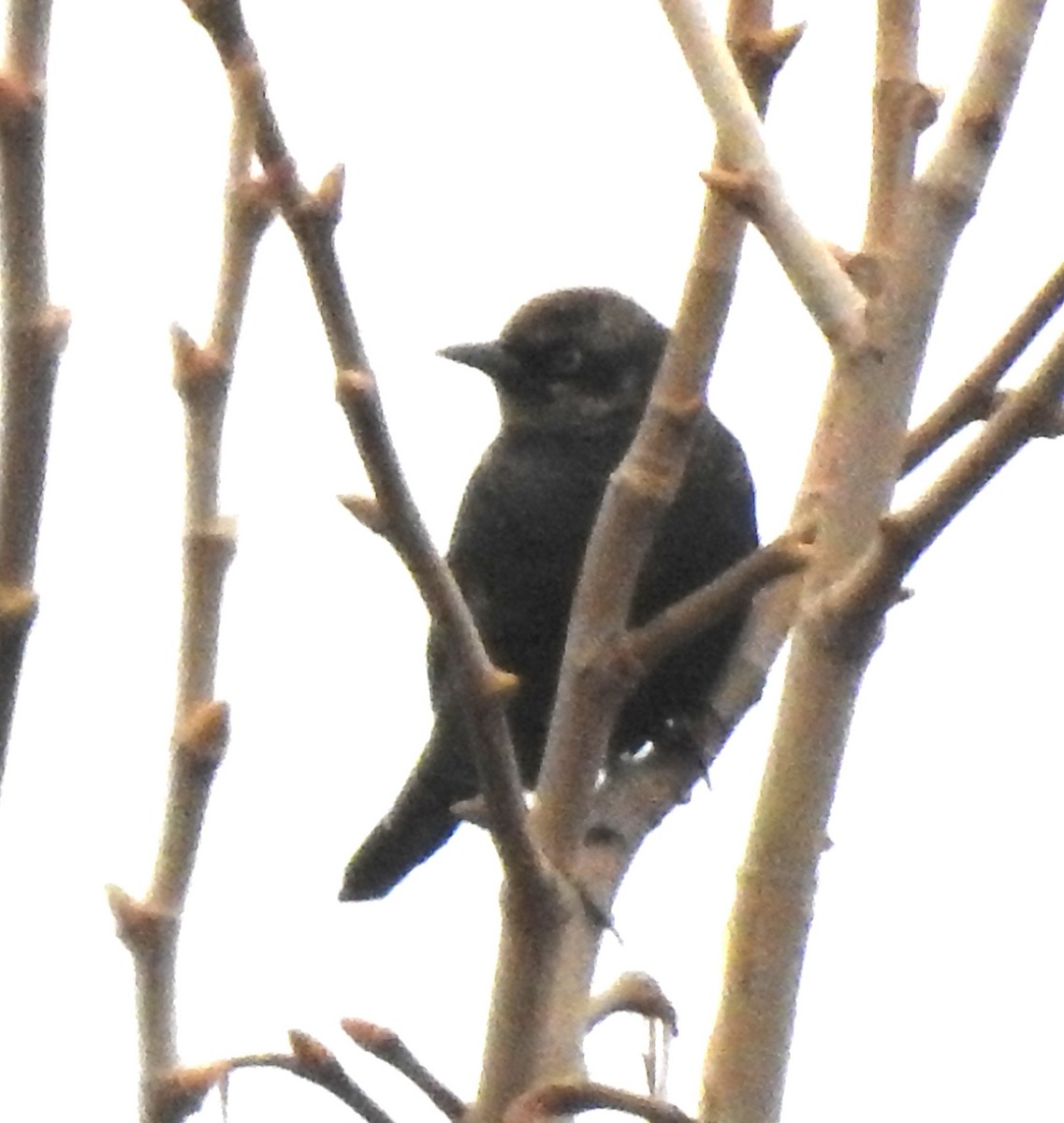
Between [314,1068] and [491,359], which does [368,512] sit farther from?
[491,359]

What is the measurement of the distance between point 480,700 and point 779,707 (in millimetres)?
181

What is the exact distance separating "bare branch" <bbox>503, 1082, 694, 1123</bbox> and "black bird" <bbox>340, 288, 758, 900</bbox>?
1.35m

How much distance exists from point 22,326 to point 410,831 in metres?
2.20

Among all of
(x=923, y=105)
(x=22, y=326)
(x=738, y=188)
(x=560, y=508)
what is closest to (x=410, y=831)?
(x=560, y=508)

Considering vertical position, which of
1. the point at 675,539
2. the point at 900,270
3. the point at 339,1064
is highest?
the point at 675,539

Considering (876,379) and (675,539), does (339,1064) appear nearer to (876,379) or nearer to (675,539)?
(876,379)

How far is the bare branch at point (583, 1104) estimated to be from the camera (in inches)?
30.1

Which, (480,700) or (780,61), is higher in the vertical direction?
(780,61)

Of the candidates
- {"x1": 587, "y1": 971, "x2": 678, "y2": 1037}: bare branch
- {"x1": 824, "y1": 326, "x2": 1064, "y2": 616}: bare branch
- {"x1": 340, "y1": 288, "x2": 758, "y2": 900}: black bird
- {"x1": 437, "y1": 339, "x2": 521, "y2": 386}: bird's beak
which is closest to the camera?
{"x1": 824, "y1": 326, "x2": 1064, "y2": 616}: bare branch

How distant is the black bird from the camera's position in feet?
7.69

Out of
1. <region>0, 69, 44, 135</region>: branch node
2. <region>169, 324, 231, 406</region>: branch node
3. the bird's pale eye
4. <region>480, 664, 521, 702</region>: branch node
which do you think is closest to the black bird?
the bird's pale eye

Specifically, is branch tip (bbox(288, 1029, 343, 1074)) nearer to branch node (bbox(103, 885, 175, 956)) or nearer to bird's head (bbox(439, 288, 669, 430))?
branch node (bbox(103, 885, 175, 956))

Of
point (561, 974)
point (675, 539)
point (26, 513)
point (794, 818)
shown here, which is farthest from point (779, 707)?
point (675, 539)

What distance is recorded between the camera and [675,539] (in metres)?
2.35
